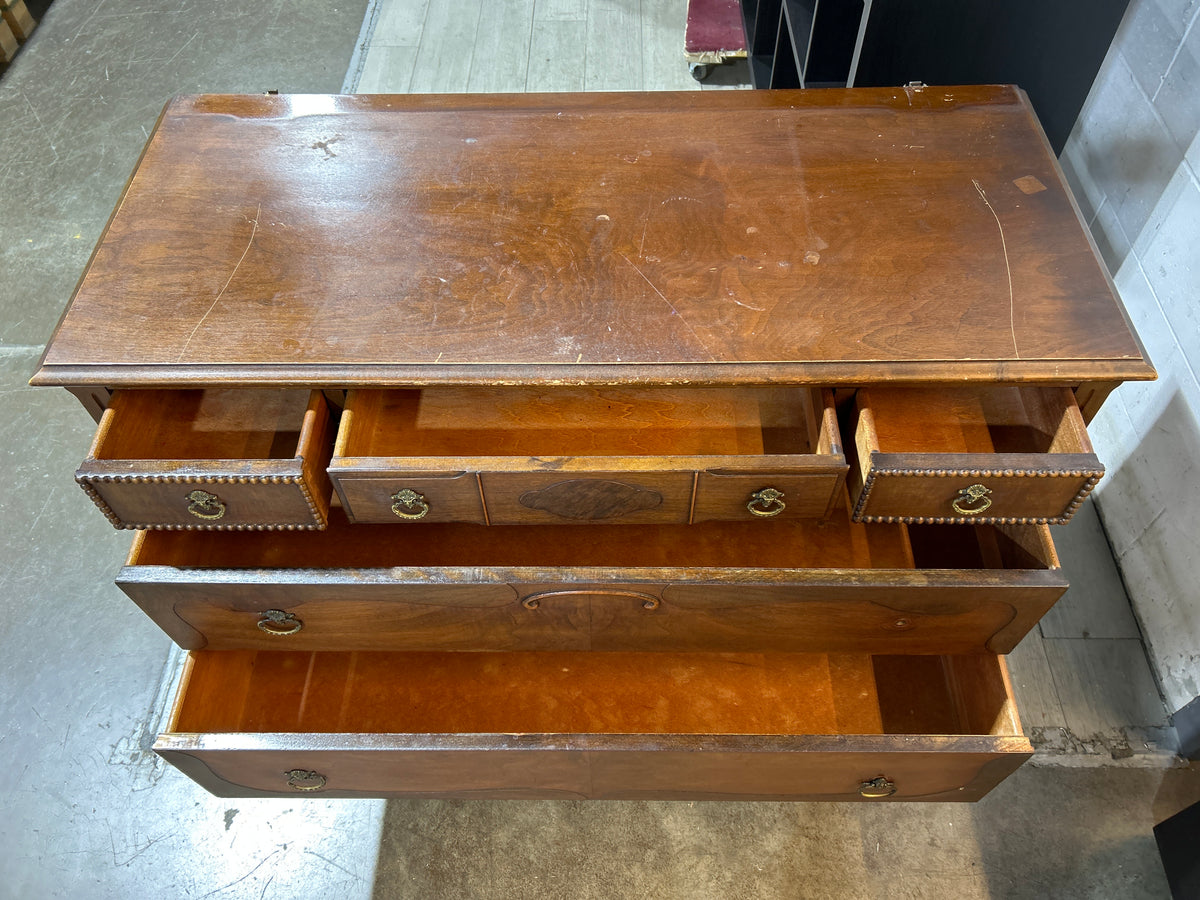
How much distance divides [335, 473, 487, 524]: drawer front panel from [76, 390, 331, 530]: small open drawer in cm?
5

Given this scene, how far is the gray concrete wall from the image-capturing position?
1.49 metres

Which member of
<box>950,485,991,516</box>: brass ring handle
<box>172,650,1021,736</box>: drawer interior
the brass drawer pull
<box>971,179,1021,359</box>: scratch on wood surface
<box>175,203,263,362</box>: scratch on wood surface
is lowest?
<box>172,650,1021,736</box>: drawer interior

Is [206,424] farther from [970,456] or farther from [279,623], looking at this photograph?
[970,456]

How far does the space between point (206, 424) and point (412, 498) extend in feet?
1.04

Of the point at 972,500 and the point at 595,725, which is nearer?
the point at 972,500

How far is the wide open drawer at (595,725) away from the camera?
122 cm

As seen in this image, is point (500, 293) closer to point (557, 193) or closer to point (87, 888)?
point (557, 193)

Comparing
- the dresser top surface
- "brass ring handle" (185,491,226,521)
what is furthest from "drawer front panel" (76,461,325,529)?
the dresser top surface

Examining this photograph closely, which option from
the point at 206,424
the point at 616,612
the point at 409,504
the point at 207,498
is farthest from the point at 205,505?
the point at 616,612

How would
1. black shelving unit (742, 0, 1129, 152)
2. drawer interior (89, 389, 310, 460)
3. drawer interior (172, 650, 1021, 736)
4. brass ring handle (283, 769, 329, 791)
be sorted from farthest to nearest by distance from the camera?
1. black shelving unit (742, 0, 1129, 152)
2. drawer interior (172, 650, 1021, 736)
3. brass ring handle (283, 769, 329, 791)
4. drawer interior (89, 389, 310, 460)

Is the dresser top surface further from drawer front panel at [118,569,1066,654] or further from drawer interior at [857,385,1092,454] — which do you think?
drawer front panel at [118,569,1066,654]

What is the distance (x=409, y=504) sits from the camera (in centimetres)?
117

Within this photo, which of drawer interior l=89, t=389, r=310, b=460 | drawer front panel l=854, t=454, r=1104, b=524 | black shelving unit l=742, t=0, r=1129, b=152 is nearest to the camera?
drawer front panel l=854, t=454, r=1104, b=524

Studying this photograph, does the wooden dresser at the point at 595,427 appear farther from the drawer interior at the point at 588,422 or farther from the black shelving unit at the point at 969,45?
the black shelving unit at the point at 969,45
